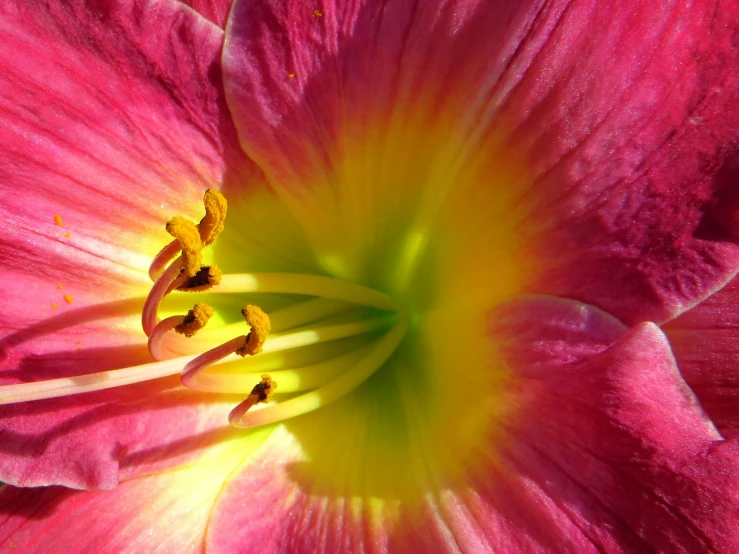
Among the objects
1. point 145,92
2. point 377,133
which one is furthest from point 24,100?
point 377,133

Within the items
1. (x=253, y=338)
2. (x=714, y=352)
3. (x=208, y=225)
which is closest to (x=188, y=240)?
(x=208, y=225)

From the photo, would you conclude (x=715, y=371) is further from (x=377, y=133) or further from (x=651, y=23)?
(x=377, y=133)

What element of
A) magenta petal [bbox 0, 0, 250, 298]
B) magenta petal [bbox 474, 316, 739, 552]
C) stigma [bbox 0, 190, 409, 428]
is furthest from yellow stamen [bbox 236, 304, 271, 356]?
magenta petal [bbox 474, 316, 739, 552]

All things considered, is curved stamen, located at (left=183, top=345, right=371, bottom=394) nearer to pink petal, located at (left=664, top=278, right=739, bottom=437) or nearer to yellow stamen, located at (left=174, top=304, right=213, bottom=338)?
yellow stamen, located at (left=174, top=304, right=213, bottom=338)

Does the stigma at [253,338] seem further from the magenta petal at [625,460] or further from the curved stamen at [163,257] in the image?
the magenta petal at [625,460]

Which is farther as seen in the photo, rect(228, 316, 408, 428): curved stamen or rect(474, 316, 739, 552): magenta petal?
rect(228, 316, 408, 428): curved stamen

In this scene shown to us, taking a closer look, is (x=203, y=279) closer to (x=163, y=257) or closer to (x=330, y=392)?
(x=163, y=257)
